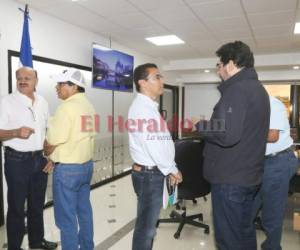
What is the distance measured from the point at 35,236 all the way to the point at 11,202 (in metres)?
0.45

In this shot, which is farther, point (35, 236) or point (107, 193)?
point (107, 193)

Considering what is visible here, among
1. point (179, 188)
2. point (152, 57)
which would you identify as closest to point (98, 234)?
point (179, 188)

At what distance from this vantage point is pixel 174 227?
3.25 meters

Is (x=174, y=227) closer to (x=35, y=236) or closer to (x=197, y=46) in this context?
(x=35, y=236)

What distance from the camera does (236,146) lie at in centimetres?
169

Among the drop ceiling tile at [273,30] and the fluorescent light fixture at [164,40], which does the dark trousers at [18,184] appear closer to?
the fluorescent light fixture at [164,40]

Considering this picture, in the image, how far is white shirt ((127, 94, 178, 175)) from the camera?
6.12ft

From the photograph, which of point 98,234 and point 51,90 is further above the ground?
point 51,90

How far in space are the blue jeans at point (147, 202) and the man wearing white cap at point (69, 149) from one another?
0.44 metres

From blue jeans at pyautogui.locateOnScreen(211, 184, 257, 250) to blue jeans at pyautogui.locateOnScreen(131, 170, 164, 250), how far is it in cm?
37

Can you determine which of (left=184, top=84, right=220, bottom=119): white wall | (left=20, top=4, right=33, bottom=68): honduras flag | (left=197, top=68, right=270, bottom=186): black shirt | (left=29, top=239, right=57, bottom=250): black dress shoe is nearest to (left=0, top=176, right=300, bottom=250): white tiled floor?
(left=29, top=239, right=57, bottom=250): black dress shoe

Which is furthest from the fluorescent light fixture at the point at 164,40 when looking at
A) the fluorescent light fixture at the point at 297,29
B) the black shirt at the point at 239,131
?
the black shirt at the point at 239,131

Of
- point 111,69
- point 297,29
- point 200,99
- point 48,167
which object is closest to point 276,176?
point 48,167

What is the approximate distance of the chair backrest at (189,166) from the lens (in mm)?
2934
